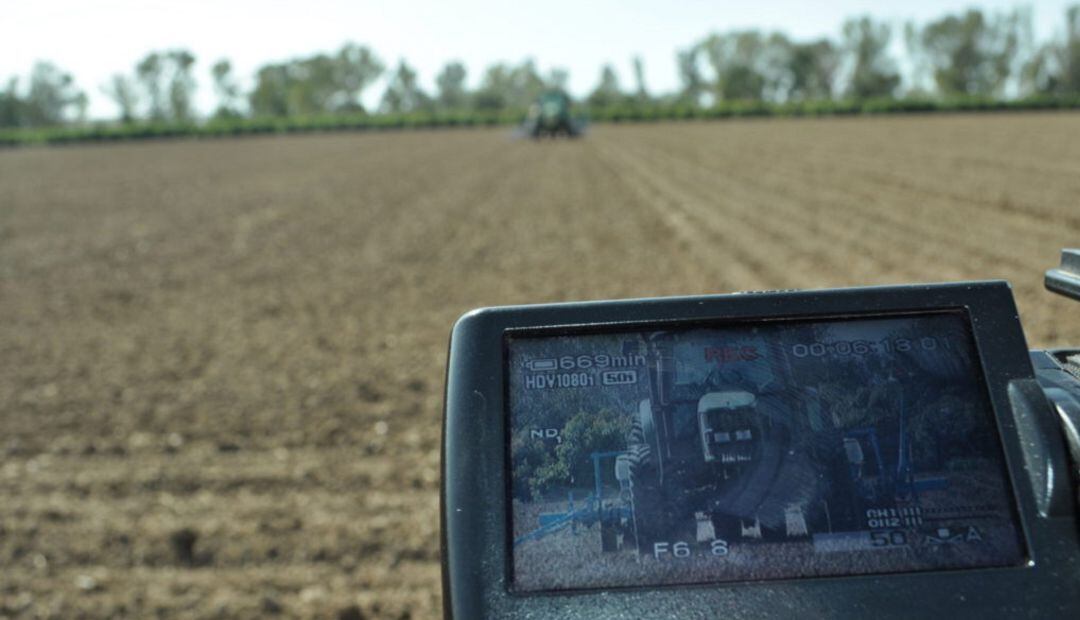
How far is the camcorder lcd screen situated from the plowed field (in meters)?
3.72

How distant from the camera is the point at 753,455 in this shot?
1.57 metres

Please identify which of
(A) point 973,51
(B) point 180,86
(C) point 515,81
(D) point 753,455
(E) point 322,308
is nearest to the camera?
(D) point 753,455

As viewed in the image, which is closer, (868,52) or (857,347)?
(857,347)

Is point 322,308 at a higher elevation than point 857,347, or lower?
lower

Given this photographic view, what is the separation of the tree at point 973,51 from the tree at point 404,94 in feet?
208

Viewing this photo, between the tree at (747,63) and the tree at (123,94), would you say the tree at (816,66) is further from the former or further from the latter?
the tree at (123,94)

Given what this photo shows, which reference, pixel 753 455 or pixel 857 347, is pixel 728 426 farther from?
pixel 857 347

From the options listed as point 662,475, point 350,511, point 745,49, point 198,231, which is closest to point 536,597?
point 662,475

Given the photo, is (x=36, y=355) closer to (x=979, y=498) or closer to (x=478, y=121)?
(x=979, y=498)

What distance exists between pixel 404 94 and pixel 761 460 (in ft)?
503

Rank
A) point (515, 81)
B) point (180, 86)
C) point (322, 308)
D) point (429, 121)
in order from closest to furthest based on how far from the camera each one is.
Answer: point (322, 308) < point (429, 121) < point (180, 86) < point (515, 81)

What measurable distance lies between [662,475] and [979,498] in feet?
1.33

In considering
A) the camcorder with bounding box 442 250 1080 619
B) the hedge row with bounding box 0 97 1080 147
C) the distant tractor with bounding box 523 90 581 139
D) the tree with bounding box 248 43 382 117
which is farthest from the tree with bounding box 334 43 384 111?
the camcorder with bounding box 442 250 1080 619

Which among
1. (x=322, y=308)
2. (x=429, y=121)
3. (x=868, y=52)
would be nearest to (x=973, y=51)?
(x=868, y=52)
